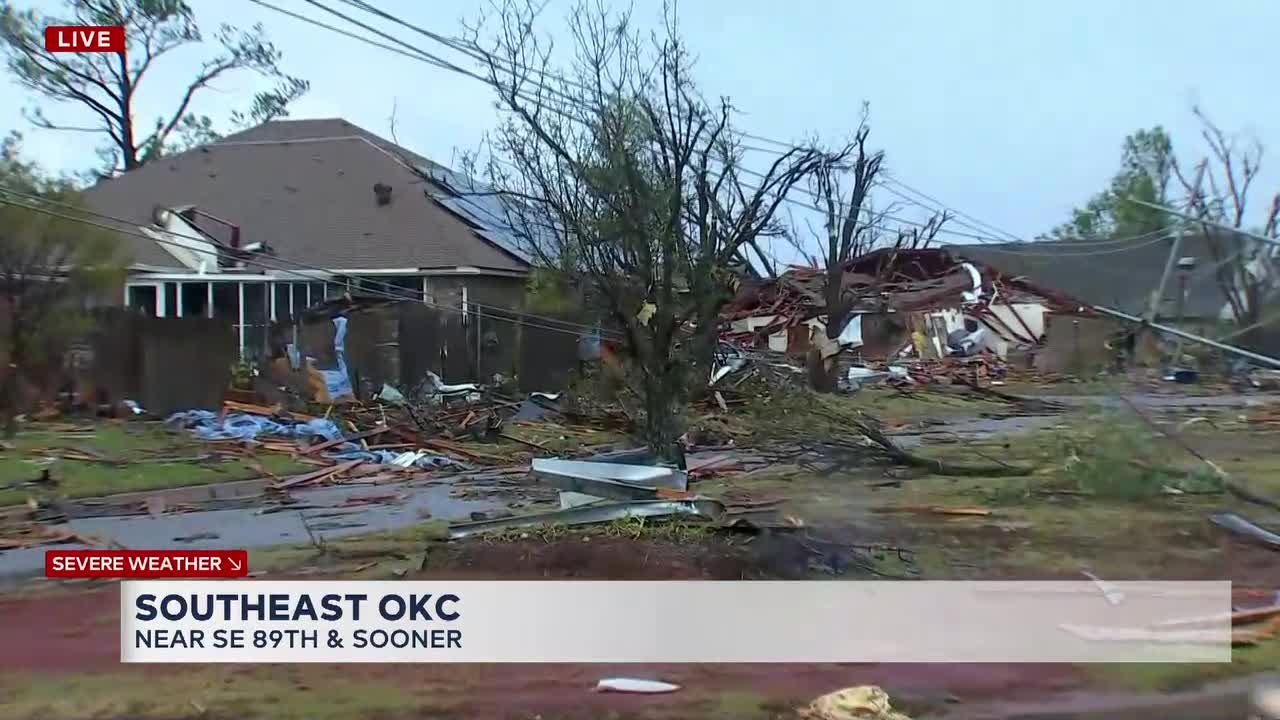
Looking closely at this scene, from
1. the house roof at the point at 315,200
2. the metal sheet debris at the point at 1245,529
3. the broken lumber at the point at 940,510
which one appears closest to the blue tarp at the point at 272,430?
the broken lumber at the point at 940,510

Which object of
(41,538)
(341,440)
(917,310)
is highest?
(917,310)

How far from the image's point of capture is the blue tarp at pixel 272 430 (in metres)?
15.9

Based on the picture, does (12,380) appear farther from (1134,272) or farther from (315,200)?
(1134,272)

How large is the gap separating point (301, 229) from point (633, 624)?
23073 mm

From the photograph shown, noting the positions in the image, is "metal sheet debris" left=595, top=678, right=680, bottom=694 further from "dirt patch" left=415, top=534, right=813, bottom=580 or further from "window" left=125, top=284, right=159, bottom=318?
"window" left=125, top=284, right=159, bottom=318

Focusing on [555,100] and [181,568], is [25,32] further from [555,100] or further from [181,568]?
[181,568]

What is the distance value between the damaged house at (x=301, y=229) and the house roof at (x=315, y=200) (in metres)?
0.04

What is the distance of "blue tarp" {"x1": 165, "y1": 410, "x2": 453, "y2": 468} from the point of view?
15875 mm

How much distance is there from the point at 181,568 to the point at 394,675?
3081 millimetres

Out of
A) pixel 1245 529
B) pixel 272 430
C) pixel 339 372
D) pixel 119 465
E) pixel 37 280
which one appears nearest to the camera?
pixel 1245 529

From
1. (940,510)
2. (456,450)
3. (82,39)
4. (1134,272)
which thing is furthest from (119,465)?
(1134,272)

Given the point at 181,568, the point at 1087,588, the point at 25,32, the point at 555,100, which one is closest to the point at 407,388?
the point at 25,32

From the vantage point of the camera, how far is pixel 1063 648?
6559mm

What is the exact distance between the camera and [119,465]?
14273 mm
